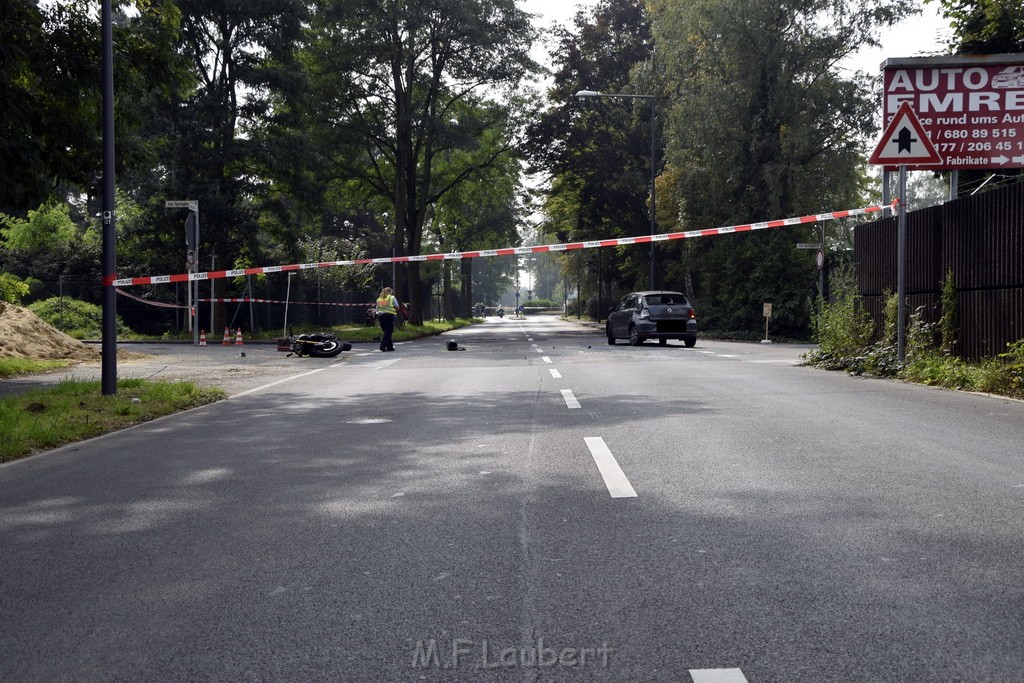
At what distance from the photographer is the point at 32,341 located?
19.7 meters

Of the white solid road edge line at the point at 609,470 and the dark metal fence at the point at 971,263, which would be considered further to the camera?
the dark metal fence at the point at 971,263

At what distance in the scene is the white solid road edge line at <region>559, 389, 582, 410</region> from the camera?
1109 cm

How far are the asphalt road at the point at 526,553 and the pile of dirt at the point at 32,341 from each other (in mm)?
11223

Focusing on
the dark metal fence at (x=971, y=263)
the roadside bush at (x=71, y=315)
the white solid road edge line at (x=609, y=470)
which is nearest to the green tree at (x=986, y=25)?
the dark metal fence at (x=971, y=263)

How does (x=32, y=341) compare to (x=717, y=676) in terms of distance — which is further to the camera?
(x=32, y=341)

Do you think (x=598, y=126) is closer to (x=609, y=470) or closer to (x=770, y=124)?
(x=770, y=124)

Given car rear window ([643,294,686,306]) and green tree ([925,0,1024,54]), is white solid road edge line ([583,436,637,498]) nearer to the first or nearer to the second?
green tree ([925,0,1024,54])

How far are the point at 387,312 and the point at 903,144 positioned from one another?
1332 cm

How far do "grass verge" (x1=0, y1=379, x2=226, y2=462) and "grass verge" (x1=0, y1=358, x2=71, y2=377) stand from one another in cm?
407

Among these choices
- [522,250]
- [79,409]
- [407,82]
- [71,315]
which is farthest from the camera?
[407,82]

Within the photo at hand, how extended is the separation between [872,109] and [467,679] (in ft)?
121

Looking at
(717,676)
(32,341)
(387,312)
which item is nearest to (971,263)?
(717,676)

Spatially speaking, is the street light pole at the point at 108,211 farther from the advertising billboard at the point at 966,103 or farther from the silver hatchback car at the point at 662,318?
the silver hatchback car at the point at 662,318

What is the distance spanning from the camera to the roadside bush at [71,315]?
32.4 m
